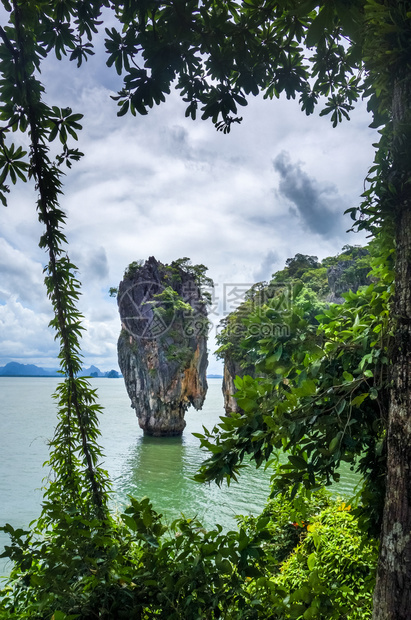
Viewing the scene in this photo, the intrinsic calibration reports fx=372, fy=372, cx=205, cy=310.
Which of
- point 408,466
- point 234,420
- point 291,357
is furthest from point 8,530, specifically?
point 408,466

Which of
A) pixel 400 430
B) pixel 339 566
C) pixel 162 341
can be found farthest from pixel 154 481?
pixel 400 430

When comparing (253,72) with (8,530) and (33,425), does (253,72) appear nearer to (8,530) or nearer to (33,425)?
(8,530)

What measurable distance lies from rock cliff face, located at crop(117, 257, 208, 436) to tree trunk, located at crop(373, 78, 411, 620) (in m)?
21.5

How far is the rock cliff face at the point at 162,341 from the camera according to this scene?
906 inches

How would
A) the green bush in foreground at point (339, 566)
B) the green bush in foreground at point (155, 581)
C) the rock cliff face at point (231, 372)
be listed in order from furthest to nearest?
the rock cliff face at point (231, 372), the green bush in foreground at point (339, 566), the green bush in foreground at point (155, 581)

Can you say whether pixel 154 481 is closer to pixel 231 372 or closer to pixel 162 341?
pixel 162 341

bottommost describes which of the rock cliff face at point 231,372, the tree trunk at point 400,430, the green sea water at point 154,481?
the green sea water at point 154,481

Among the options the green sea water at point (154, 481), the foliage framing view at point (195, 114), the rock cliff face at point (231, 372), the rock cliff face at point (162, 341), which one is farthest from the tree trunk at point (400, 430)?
the rock cliff face at point (231, 372)

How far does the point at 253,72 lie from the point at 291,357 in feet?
4.89

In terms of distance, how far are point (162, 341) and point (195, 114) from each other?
2148cm

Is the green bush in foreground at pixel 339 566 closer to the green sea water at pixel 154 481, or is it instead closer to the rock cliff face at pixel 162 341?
the green sea water at pixel 154 481

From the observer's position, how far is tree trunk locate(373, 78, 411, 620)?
125 centimetres

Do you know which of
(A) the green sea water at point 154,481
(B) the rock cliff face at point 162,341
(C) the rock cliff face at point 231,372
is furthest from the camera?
(C) the rock cliff face at point 231,372

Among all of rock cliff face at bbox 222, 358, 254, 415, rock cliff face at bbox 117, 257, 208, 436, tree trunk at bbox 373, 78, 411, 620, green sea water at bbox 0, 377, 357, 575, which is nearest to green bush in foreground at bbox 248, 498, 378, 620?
tree trunk at bbox 373, 78, 411, 620
